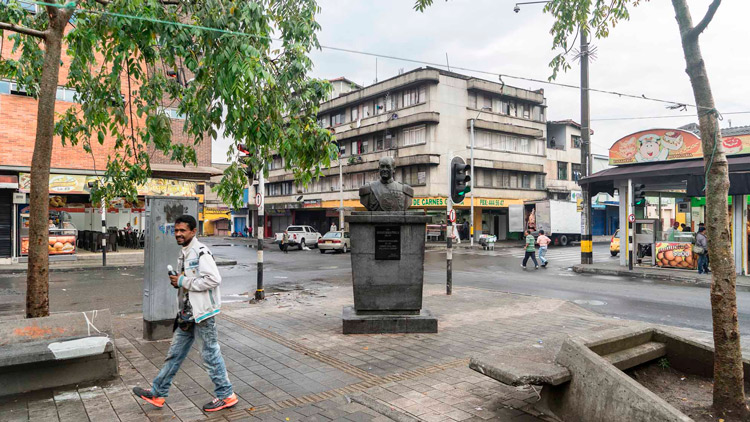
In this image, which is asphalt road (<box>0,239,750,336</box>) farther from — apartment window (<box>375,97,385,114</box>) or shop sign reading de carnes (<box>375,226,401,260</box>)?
apartment window (<box>375,97,385,114</box>)

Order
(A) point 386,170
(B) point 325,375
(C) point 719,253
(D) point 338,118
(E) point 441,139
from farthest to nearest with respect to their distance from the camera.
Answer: (D) point 338,118, (E) point 441,139, (A) point 386,170, (B) point 325,375, (C) point 719,253

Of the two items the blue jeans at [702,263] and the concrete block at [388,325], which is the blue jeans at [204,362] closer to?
the concrete block at [388,325]

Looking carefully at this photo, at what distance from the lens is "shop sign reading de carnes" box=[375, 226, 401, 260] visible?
25.0 ft

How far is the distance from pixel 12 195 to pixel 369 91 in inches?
1185

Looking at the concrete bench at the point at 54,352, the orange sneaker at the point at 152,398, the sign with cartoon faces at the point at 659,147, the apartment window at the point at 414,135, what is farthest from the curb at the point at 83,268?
the apartment window at the point at 414,135

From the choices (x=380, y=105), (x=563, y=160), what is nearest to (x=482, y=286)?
(x=380, y=105)

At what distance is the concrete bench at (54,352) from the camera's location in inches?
182

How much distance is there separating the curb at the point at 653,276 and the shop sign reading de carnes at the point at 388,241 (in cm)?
1133

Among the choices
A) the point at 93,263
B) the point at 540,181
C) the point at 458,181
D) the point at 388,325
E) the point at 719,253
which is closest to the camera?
the point at 719,253

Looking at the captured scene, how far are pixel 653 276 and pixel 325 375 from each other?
51.0ft

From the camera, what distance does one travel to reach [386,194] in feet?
26.0

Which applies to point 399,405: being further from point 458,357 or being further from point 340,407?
point 458,357

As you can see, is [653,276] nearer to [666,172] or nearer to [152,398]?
[666,172]

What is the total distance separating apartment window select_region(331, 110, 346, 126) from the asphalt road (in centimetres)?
3004
